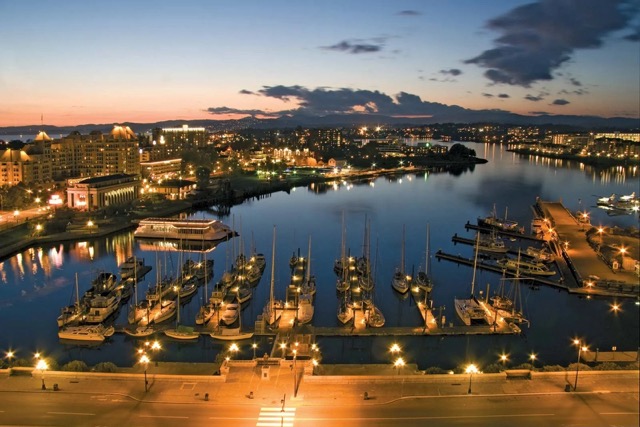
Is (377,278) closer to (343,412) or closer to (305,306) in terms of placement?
(305,306)

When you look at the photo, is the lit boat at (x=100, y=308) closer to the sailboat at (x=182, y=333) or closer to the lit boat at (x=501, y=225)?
the sailboat at (x=182, y=333)

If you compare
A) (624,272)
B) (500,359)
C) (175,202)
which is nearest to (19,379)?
(500,359)

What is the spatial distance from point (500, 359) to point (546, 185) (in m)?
23.4

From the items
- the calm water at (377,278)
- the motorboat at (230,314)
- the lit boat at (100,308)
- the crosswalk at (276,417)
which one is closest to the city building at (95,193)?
the calm water at (377,278)

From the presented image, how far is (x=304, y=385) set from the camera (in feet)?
16.5

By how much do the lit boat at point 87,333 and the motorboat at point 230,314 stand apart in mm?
1648

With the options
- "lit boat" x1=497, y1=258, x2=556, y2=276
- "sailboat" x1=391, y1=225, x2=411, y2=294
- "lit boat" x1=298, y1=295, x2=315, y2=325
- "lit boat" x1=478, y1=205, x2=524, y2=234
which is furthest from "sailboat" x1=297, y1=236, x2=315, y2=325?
"lit boat" x1=478, y1=205, x2=524, y2=234

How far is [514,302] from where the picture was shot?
9.11m

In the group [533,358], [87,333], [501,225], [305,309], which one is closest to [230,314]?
[305,309]

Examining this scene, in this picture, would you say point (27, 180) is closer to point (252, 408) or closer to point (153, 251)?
point (153, 251)

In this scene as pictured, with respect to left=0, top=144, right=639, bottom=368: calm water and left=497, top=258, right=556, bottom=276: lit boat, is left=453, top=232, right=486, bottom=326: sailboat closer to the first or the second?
left=0, top=144, right=639, bottom=368: calm water

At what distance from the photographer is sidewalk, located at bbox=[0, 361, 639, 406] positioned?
478 cm

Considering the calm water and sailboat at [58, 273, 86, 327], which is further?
sailboat at [58, 273, 86, 327]

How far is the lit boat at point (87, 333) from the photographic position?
7.68 metres
